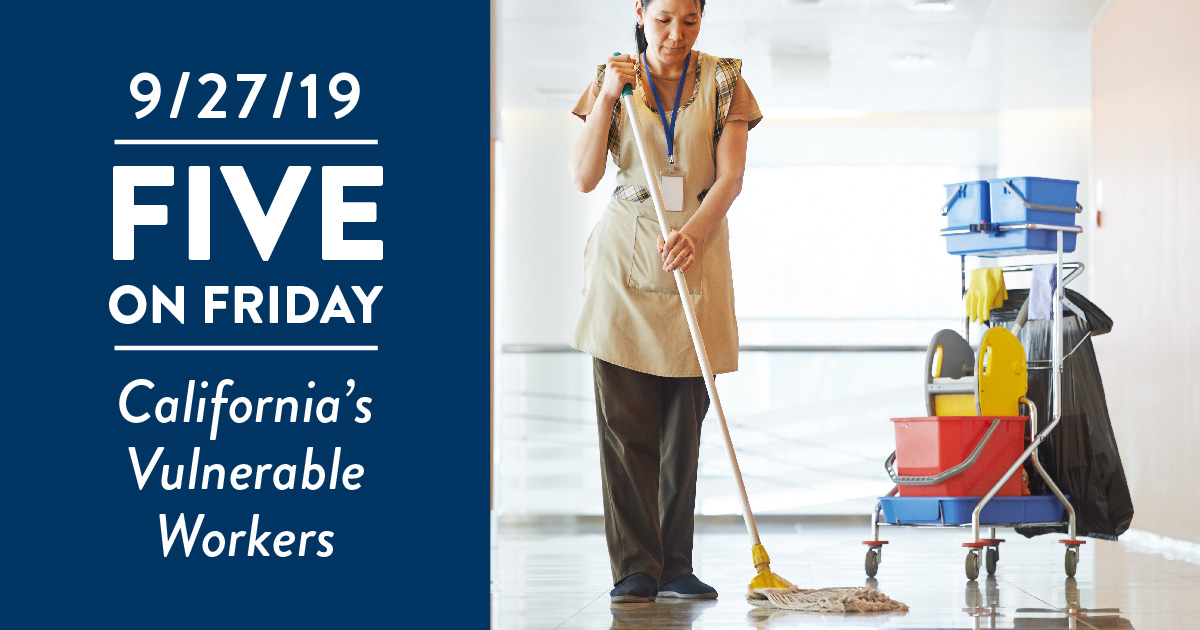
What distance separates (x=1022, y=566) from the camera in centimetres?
358

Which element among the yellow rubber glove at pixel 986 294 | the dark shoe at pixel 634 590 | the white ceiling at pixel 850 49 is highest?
the white ceiling at pixel 850 49

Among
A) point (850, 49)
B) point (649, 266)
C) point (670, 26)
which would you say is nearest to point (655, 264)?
point (649, 266)

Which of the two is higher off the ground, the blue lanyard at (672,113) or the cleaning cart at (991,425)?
the blue lanyard at (672,113)

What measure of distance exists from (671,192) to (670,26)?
0.31 metres

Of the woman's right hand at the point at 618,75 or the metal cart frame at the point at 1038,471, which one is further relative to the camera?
the metal cart frame at the point at 1038,471

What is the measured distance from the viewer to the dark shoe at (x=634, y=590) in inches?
94.1

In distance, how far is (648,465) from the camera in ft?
8.14

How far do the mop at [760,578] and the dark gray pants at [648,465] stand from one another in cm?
17

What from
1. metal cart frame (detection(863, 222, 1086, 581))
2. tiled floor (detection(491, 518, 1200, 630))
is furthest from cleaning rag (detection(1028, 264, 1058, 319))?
tiled floor (detection(491, 518, 1200, 630))

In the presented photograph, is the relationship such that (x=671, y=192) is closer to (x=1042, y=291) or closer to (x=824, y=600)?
(x=824, y=600)
